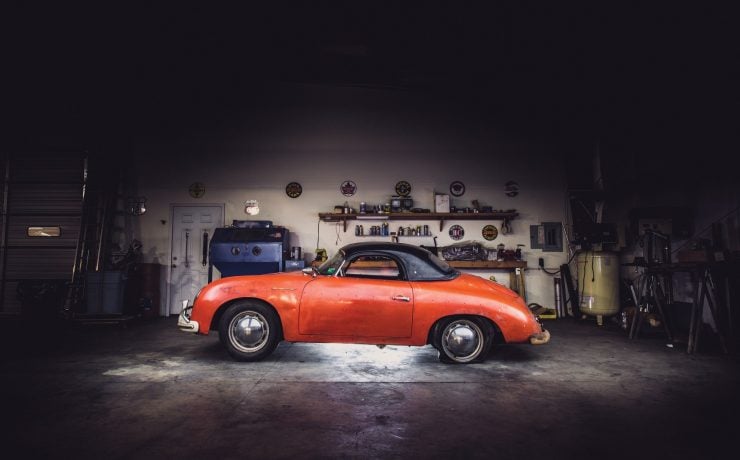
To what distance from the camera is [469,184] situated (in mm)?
7695

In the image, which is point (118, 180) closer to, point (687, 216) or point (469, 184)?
point (469, 184)

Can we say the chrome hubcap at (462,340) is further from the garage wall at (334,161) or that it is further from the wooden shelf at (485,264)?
the garage wall at (334,161)

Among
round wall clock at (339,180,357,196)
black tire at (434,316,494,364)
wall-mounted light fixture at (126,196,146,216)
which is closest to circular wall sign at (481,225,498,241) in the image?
round wall clock at (339,180,357,196)

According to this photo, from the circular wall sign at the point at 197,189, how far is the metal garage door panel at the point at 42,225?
86.9 inches

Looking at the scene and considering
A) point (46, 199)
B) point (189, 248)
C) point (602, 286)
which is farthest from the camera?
point (189, 248)

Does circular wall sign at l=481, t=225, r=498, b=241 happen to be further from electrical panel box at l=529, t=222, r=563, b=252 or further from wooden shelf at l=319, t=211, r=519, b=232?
electrical panel box at l=529, t=222, r=563, b=252

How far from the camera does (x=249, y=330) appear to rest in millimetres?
3701

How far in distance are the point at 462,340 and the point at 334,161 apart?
507 cm

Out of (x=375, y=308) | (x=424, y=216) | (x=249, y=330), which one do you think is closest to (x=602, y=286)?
(x=424, y=216)

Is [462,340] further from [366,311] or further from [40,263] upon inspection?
[40,263]

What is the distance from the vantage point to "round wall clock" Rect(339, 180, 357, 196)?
7.60 metres

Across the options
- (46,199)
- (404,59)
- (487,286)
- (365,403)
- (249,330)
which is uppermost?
(404,59)

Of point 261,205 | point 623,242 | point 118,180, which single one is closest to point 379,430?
point 261,205

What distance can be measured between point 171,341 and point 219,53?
17.2ft
